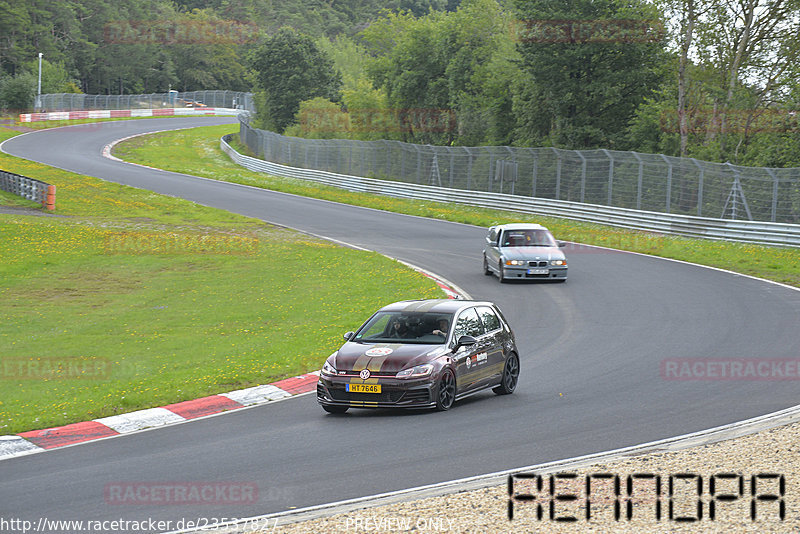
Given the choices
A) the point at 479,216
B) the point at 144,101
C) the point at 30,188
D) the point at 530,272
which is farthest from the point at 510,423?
the point at 144,101

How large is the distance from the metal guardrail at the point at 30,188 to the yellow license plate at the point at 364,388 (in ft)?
106

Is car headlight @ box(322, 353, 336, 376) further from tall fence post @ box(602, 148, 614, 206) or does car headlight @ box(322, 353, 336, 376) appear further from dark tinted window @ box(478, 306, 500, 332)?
tall fence post @ box(602, 148, 614, 206)

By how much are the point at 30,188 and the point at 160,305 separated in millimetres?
23698

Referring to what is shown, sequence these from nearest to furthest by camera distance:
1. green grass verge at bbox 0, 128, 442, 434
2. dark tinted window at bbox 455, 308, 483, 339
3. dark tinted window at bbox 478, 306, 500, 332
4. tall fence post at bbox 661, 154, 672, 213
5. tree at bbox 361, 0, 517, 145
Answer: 1. dark tinted window at bbox 455, 308, 483, 339
2. dark tinted window at bbox 478, 306, 500, 332
3. green grass verge at bbox 0, 128, 442, 434
4. tall fence post at bbox 661, 154, 672, 213
5. tree at bbox 361, 0, 517, 145

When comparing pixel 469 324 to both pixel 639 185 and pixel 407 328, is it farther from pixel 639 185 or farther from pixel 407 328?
pixel 639 185

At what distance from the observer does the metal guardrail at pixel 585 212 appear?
102 ft

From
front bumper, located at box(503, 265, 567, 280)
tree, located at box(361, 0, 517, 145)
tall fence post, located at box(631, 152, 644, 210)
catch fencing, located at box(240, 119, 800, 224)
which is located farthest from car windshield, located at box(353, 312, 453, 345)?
tree, located at box(361, 0, 517, 145)

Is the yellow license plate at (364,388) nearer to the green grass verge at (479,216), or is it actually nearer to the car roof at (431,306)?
the car roof at (431,306)

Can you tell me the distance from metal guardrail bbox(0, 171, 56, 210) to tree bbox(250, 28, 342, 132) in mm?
41519

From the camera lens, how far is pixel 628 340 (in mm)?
16781

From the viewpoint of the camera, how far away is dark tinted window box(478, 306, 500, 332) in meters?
13.4

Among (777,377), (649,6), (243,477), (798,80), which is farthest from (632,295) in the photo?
(649,6)

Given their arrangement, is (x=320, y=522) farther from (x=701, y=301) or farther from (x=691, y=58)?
(x=691, y=58)

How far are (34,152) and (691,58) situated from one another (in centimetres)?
4369
